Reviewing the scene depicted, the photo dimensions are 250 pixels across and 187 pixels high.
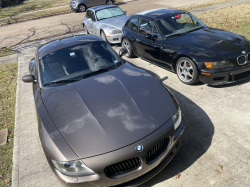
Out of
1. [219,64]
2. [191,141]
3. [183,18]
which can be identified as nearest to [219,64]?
[219,64]

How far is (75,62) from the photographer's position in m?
4.12

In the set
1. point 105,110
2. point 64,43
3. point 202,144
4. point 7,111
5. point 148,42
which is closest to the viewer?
point 105,110

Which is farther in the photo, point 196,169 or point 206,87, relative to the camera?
point 206,87

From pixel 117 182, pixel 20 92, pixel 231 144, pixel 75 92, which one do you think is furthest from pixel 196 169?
pixel 20 92

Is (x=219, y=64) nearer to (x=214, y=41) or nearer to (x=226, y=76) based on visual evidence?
(x=226, y=76)

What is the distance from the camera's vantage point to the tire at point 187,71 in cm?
498

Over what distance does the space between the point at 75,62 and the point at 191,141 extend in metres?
2.54

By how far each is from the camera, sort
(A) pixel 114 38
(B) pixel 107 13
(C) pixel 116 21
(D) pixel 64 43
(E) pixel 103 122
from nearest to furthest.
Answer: (E) pixel 103 122
(D) pixel 64 43
(A) pixel 114 38
(C) pixel 116 21
(B) pixel 107 13

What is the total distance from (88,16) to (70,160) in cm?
972

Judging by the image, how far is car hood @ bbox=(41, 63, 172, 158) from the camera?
→ 2.68 metres

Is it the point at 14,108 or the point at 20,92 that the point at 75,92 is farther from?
the point at 20,92

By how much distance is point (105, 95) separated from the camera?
335 cm

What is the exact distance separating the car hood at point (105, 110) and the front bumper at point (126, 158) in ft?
0.24

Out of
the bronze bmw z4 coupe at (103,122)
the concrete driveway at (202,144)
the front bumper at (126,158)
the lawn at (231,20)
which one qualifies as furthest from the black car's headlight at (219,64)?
the lawn at (231,20)
